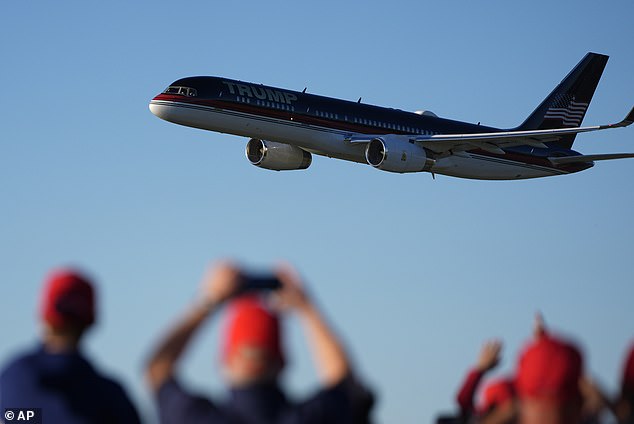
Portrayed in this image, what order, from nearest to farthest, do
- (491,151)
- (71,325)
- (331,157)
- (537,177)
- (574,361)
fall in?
(574,361), (71,325), (331,157), (491,151), (537,177)

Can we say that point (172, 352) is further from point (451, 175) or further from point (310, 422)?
point (451, 175)

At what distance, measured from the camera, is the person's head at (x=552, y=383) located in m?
5.30

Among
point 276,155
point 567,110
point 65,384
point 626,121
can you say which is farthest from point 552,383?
point 567,110

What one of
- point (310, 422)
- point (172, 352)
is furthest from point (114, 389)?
point (310, 422)

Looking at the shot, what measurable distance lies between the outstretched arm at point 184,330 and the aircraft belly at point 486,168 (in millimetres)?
50593

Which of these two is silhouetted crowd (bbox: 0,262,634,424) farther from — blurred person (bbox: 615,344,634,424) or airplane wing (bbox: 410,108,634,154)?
airplane wing (bbox: 410,108,634,154)

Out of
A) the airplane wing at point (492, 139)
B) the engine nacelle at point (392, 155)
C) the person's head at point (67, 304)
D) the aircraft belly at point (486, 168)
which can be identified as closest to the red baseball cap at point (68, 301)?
the person's head at point (67, 304)

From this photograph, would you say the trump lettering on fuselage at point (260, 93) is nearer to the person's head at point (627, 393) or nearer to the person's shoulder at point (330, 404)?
the person's head at point (627, 393)

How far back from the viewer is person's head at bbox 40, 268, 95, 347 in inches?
233

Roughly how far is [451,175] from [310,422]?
53653 millimetres

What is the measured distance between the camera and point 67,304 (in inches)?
236

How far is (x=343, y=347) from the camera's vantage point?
5.49 m

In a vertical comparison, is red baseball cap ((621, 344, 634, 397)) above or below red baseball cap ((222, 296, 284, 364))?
below

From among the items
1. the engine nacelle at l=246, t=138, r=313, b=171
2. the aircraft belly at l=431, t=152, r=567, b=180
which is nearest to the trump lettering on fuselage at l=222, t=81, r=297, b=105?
the engine nacelle at l=246, t=138, r=313, b=171
